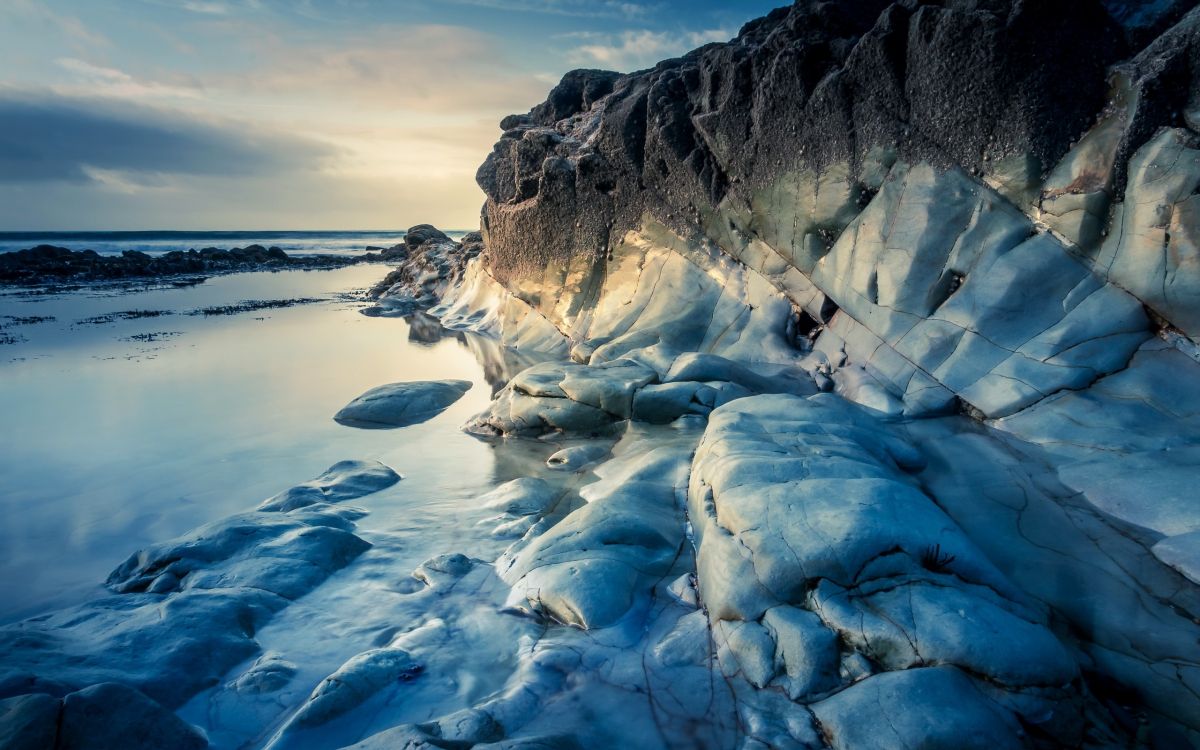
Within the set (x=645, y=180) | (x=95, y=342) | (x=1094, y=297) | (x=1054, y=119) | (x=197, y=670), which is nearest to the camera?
(x=197, y=670)

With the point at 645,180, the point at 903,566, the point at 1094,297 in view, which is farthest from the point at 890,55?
the point at 903,566

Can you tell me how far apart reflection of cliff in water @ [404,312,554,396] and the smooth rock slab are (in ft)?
2.70

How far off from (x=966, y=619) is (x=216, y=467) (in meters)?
5.87

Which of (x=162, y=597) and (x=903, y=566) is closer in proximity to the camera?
(x=903, y=566)

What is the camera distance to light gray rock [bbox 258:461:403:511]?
4.95 m

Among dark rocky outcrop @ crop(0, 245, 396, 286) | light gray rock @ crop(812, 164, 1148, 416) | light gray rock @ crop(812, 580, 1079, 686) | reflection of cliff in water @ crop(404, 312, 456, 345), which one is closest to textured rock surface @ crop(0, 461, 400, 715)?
light gray rock @ crop(812, 580, 1079, 686)

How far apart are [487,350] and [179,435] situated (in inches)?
213

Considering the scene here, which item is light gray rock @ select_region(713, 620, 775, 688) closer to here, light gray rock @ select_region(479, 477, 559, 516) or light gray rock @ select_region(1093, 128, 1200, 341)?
light gray rock @ select_region(479, 477, 559, 516)

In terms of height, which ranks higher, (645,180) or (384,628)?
(645,180)

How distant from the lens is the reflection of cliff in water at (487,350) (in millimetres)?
9742

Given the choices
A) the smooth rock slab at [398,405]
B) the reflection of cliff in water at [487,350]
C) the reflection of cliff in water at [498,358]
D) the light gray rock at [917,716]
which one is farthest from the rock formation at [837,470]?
the reflection of cliff in water at [487,350]

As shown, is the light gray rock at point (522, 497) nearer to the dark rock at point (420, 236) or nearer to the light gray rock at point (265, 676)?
the light gray rock at point (265, 676)

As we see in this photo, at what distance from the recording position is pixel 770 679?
287 cm

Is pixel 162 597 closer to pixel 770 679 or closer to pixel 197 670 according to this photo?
pixel 197 670
